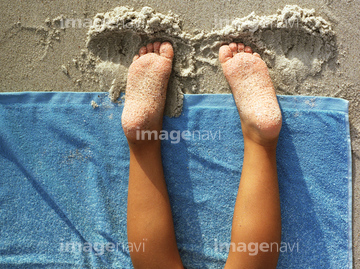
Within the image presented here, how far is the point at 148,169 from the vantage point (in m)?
1.00

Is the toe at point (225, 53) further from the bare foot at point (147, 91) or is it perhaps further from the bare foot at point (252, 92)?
the bare foot at point (147, 91)

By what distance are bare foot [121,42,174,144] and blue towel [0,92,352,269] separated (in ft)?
0.31

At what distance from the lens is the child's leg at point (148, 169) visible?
3.15ft

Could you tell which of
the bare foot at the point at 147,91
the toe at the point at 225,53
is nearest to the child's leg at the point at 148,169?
the bare foot at the point at 147,91

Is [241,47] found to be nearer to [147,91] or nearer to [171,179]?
[147,91]

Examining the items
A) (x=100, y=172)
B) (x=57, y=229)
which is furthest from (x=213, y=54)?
(x=57, y=229)

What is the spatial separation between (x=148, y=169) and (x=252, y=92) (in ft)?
1.63

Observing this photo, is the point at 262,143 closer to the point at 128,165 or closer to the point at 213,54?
the point at 213,54

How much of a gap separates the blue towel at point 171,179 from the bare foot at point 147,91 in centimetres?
9

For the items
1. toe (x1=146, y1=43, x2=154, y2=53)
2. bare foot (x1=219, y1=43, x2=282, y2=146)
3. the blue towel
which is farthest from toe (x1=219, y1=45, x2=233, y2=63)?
toe (x1=146, y1=43, x2=154, y2=53)

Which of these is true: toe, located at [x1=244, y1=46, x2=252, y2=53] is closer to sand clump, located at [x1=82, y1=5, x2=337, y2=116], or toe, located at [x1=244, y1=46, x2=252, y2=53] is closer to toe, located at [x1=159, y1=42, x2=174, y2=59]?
sand clump, located at [x1=82, y1=5, x2=337, y2=116]

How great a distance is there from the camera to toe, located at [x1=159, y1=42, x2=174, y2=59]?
3.32 feet

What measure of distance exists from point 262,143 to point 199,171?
276 millimetres

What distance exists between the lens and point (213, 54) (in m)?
1.04
